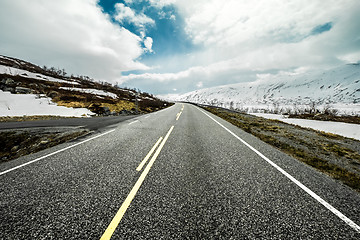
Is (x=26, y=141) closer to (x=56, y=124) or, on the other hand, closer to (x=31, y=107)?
(x=56, y=124)

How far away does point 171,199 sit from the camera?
2.67m

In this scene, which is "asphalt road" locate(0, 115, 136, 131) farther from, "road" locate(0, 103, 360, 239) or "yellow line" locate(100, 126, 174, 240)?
"yellow line" locate(100, 126, 174, 240)

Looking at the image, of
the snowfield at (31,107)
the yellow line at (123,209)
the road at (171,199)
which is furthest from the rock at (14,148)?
the snowfield at (31,107)

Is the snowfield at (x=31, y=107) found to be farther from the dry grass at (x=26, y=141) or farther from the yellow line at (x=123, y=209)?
the yellow line at (x=123, y=209)

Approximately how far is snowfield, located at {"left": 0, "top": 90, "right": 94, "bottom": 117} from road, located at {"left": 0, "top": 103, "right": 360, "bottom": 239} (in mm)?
18493

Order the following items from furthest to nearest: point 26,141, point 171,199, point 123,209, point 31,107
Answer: point 31,107 → point 26,141 → point 171,199 → point 123,209

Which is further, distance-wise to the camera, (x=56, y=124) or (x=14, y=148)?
(x=56, y=124)

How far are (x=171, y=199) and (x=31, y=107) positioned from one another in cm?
2760

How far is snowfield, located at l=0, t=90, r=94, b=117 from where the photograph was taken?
58.0 ft

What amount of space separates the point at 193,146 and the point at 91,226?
13.7 feet

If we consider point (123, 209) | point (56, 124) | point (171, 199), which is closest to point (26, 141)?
point (56, 124)

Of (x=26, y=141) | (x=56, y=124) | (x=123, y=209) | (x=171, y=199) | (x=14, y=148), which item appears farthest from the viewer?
(x=56, y=124)

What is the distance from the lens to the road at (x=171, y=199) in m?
2.03

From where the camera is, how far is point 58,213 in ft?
7.51
